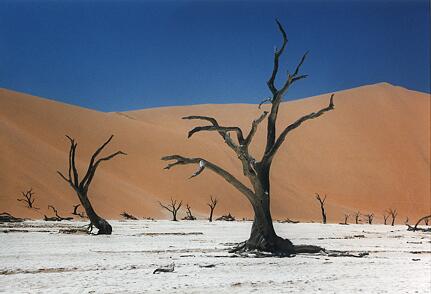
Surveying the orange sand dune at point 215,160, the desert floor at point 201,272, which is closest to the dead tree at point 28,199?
the orange sand dune at point 215,160

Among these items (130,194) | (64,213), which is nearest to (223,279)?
(64,213)

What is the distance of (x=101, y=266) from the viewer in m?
9.62

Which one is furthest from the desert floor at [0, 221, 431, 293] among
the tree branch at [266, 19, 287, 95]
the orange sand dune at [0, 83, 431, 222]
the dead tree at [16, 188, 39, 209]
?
the orange sand dune at [0, 83, 431, 222]

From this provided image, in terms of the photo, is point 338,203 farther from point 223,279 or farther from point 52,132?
point 223,279

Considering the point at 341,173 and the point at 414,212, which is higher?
the point at 341,173

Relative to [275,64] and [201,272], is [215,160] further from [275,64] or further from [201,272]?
[201,272]

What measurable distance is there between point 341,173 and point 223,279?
217 ft

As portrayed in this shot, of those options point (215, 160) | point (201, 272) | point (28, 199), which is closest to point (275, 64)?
point (201, 272)

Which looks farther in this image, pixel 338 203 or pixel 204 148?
pixel 204 148

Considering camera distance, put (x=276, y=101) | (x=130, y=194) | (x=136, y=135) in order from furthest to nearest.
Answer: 1. (x=136, y=135)
2. (x=130, y=194)
3. (x=276, y=101)

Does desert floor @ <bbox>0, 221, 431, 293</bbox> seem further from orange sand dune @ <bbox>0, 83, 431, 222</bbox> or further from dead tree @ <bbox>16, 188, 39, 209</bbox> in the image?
orange sand dune @ <bbox>0, 83, 431, 222</bbox>

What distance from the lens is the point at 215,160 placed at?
68.6 meters

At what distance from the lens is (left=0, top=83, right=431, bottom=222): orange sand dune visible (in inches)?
1954

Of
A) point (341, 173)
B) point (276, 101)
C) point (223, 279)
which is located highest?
point (341, 173)
